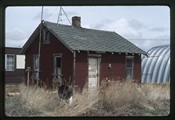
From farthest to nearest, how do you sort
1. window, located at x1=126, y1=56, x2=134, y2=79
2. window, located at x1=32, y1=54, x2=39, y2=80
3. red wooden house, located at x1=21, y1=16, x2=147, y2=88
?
window, located at x1=126, y1=56, x2=134, y2=79, red wooden house, located at x1=21, y1=16, x2=147, y2=88, window, located at x1=32, y1=54, x2=39, y2=80

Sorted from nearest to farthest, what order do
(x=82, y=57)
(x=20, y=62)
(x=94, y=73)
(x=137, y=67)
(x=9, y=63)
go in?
(x=9, y=63)
(x=20, y=62)
(x=94, y=73)
(x=82, y=57)
(x=137, y=67)

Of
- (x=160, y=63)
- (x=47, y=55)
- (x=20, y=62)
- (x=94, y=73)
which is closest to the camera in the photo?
(x=20, y=62)

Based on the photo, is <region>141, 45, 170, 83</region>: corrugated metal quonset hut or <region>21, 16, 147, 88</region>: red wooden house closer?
<region>141, 45, 170, 83</region>: corrugated metal quonset hut

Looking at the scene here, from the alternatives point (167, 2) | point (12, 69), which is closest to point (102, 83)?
point (12, 69)

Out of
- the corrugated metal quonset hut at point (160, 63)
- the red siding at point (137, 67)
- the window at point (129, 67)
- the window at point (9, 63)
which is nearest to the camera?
the window at point (9, 63)

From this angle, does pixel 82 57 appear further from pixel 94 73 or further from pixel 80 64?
pixel 94 73

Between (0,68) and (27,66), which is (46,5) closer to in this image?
(0,68)

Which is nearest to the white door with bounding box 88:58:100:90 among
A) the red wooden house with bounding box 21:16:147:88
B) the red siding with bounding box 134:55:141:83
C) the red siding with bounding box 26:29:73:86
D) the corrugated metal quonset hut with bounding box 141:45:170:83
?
the red wooden house with bounding box 21:16:147:88

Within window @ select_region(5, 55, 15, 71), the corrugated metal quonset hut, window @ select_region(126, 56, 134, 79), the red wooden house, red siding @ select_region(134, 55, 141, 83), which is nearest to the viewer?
window @ select_region(5, 55, 15, 71)

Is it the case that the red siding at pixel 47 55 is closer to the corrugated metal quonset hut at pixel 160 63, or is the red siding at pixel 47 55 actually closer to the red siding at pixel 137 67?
the red siding at pixel 137 67

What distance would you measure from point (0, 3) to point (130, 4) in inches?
35.3

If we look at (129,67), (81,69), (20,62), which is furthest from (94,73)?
(20,62)

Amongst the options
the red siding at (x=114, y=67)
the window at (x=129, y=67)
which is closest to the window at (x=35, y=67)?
the red siding at (x=114, y=67)

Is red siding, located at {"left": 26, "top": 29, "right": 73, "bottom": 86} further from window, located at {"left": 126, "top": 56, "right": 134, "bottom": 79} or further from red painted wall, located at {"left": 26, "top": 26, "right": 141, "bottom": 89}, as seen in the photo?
window, located at {"left": 126, "top": 56, "right": 134, "bottom": 79}
